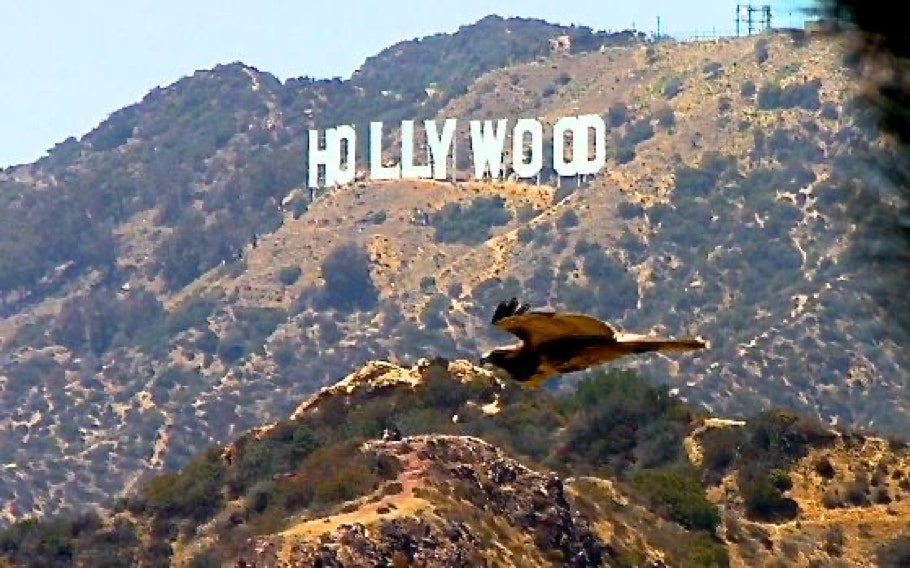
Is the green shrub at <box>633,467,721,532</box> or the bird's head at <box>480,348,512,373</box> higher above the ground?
the bird's head at <box>480,348,512,373</box>

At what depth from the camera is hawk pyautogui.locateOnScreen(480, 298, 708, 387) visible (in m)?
13.5

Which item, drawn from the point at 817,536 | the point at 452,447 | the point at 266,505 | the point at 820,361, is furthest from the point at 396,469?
the point at 820,361

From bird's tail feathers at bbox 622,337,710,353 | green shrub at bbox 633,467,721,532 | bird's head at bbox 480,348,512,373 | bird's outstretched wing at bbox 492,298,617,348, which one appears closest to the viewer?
bird's tail feathers at bbox 622,337,710,353

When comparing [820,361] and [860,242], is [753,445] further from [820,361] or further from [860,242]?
[820,361]

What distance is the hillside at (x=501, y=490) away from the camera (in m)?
70.9

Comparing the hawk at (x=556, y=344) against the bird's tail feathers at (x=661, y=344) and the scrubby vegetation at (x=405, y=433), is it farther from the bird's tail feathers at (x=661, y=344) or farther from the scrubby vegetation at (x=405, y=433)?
the scrubby vegetation at (x=405, y=433)

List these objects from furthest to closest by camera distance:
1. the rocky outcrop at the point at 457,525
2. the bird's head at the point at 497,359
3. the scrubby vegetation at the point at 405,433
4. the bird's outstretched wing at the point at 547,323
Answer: the scrubby vegetation at the point at 405,433 < the rocky outcrop at the point at 457,525 < the bird's head at the point at 497,359 < the bird's outstretched wing at the point at 547,323

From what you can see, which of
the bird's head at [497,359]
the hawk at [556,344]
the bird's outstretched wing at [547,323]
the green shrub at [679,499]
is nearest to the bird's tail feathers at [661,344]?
the hawk at [556,344]

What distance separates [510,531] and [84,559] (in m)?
25.5

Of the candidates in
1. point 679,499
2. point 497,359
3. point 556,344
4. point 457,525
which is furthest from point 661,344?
point 679,499

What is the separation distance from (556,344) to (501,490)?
61.7m

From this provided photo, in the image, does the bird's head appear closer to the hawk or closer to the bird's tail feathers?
the hawk

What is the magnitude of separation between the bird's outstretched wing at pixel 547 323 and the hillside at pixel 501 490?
169ft

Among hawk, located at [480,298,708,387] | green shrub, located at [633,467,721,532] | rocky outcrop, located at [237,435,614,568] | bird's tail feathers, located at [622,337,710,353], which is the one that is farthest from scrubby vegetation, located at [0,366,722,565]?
bird's tail feathers, located at [622,337,710,353]
